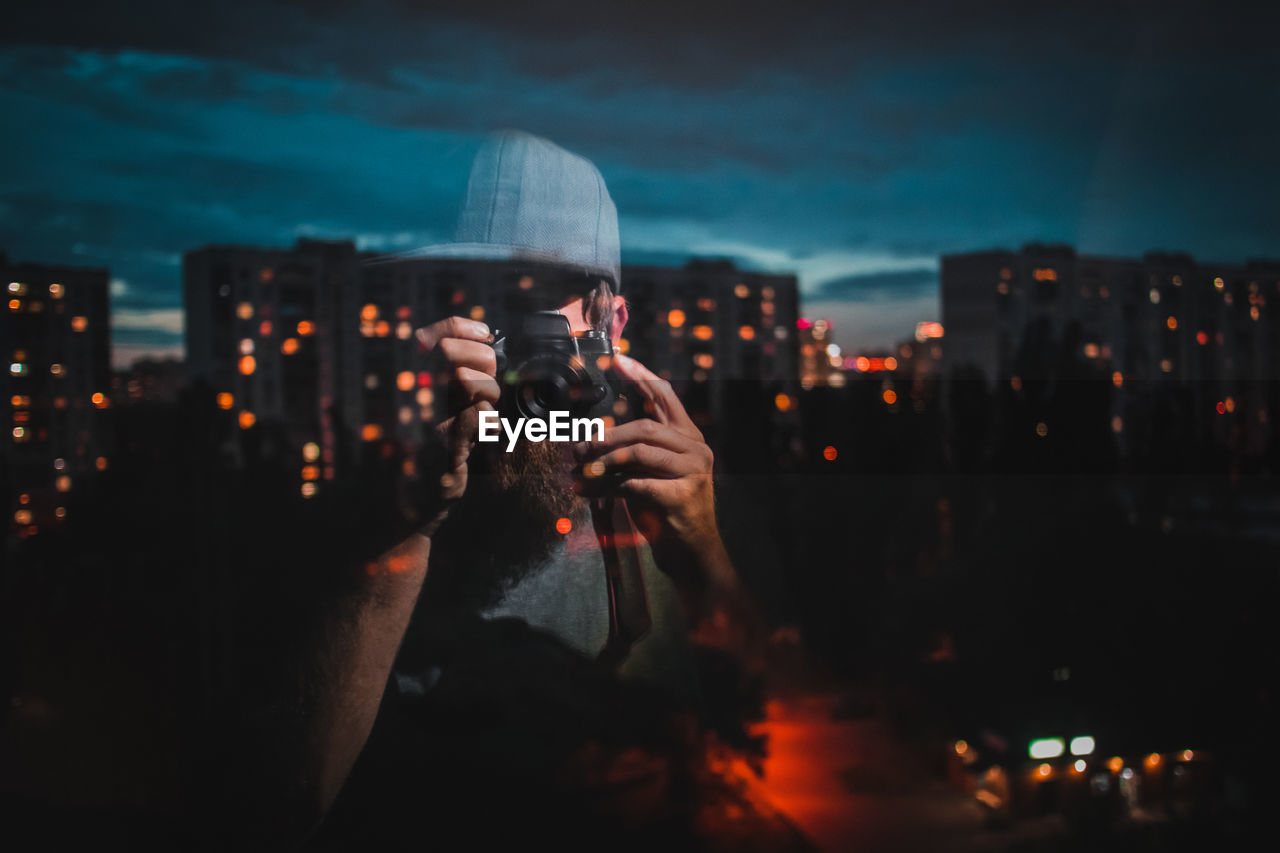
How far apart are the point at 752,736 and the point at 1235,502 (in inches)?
168

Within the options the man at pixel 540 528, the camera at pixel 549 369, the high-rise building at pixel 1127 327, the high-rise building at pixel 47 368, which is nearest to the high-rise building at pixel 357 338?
the high-rise building at pixel 47 368

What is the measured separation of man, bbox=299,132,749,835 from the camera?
161 centimetres

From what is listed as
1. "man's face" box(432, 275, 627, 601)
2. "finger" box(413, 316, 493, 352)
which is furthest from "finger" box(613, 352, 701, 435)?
"finger" box(413, 316, 493, 352)

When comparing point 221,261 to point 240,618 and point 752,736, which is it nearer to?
point 240,618

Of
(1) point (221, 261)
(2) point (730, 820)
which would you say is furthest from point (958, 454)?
(1) point (221, 261)

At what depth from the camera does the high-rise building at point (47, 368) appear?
2674mm

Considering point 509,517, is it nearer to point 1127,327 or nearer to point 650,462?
point 650,462

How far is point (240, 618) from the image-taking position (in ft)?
15.5

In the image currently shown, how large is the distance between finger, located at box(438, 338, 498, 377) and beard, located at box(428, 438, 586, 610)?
0.99ft

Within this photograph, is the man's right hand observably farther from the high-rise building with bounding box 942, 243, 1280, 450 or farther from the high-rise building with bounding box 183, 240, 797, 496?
the high-rise building with bounding box 942, 243, 1280, 450

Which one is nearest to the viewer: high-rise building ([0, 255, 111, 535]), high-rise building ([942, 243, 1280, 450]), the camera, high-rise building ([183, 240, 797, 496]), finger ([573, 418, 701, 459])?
the camera

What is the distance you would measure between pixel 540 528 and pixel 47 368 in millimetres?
2153

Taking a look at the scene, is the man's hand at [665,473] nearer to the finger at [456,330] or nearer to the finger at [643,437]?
the finger at [643,437]

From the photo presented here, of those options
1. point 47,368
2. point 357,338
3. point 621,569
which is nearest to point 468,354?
point 621,569
